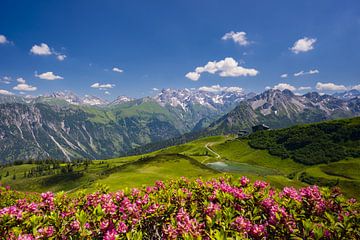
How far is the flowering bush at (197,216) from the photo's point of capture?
8273mm

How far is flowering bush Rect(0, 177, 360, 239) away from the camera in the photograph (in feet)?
27.1

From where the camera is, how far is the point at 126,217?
9.96 meters

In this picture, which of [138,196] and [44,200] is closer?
[44,200]

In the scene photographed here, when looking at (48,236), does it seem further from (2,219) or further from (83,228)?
(2,219)

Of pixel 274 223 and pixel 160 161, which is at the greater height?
pixel 274 223

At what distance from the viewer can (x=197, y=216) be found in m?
10.3

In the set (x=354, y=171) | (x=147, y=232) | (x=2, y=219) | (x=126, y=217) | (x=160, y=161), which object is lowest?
(x=354, y=171)

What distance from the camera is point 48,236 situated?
851cm

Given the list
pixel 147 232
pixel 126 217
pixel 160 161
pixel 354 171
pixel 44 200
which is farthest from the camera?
pixel 354 171

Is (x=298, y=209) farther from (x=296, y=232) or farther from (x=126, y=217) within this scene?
(x=126, y=217)

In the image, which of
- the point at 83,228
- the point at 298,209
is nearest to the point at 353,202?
the point at 298,209

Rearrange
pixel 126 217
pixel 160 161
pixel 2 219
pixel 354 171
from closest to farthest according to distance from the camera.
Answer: pixel 2 219
pixel 126 217
pixel 160 161
pixel 354 171

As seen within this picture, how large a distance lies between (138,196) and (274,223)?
20.6 feet

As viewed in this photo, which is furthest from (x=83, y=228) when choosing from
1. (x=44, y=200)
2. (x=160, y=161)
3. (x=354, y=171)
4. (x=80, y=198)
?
(x=354, y=171)
